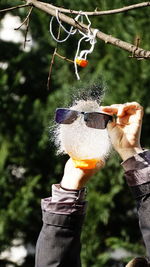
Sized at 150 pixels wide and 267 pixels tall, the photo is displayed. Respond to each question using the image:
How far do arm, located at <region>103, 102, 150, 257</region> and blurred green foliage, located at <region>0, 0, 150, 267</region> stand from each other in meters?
2.42

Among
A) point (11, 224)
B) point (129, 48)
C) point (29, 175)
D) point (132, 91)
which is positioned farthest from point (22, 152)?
point (129, 48)

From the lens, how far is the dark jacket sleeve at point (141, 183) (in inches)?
65.9

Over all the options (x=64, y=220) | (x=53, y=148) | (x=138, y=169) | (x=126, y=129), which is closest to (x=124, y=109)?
(x=126, y=129)

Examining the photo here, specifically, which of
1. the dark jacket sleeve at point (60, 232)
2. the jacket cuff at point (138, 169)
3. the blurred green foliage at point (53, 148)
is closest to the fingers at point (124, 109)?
the jacket cuff at point (138, 169)

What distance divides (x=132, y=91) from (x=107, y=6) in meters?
0.53

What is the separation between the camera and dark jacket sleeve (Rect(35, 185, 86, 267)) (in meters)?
1.70

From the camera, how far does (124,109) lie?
1.72 meters

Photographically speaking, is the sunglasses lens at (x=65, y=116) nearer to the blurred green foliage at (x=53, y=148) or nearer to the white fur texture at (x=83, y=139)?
the white fur texture at (x=83, y=139)

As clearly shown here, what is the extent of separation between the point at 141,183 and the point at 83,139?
18cm

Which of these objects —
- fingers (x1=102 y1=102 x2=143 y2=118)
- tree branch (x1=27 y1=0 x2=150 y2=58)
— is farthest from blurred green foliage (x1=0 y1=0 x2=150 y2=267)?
fingers (x1=102 y1=102 x2=143 y2=118)

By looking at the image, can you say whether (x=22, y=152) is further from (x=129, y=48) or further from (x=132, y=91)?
(x=129, y=48)

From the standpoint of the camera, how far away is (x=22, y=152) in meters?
4.62

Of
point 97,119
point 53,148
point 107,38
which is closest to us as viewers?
point 97,119

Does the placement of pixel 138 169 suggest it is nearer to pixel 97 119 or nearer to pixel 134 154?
pixel 134 154
